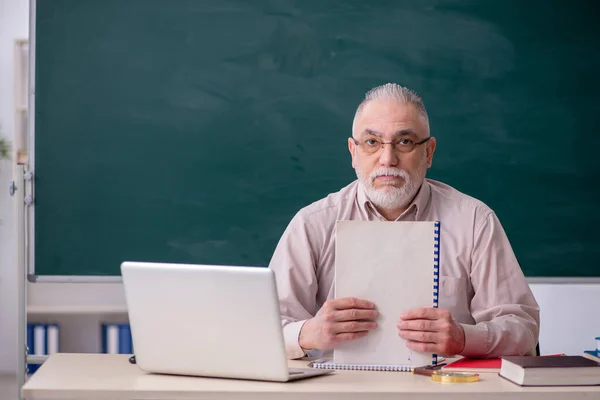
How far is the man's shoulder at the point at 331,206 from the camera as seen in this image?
2.40m

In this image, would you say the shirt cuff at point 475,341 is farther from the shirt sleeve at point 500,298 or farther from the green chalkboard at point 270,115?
the green chalkboard at point 270,115

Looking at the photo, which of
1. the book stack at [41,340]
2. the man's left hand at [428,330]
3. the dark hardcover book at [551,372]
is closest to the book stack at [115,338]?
the book stack at [41,340]

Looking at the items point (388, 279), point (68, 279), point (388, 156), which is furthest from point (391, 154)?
point (68, 279)

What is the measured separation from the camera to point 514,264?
225 cm

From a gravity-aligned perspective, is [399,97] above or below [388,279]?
above

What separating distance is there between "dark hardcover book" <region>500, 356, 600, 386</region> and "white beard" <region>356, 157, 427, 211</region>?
73 cm

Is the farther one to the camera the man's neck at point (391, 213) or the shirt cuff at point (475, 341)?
the man's neck at point (391, 213)

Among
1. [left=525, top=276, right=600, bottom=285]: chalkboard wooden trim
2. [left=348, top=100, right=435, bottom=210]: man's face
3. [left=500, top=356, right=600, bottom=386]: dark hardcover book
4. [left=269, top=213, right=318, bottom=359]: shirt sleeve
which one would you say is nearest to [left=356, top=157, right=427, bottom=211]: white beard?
[left=348, top=100, right=435, bottom=210]: man's face

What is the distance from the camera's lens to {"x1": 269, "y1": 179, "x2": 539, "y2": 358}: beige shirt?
2.20 meters

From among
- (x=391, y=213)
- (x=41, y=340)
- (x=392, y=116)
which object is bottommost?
(x=41, y=340)

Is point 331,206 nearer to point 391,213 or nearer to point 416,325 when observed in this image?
point 391,213

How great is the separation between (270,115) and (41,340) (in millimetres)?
1470

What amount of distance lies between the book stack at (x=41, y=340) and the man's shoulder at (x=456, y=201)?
2.03m

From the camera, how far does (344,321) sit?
176cm
